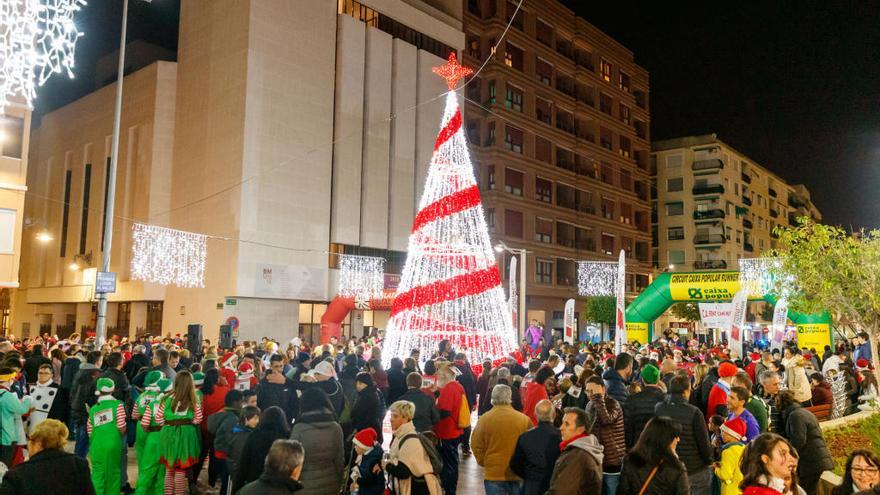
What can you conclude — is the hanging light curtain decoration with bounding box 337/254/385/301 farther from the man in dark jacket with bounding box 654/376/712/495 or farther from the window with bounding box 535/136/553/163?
the man in dark jacket with bounding box 654/376/712/495

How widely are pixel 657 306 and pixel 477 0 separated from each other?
85.1ft

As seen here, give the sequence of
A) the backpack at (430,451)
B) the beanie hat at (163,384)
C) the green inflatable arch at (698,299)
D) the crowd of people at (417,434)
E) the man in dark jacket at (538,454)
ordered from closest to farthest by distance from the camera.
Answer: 1. the crowd of people at (417,434)
2. the backpack at (430,451)
3. the man in dark jacket at (538,454)
4. the beanie hat at (163,384)
5. the green inflatable arch at (698,299)

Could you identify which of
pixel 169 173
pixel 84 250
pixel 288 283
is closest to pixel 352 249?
pixel 288 283

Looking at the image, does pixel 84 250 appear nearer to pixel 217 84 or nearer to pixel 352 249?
pixel 217 84

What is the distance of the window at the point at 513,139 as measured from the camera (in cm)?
4412

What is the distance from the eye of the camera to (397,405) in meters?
5.84

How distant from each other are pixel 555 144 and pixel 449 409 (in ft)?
135

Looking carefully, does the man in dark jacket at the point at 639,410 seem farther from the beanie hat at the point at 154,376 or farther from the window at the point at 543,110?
the window at the point at 543,110

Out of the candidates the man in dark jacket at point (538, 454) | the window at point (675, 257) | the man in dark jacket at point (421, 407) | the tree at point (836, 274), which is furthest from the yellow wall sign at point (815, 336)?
the window at point (675, 257)

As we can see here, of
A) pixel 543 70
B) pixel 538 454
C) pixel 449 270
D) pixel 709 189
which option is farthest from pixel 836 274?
pixel 709 189

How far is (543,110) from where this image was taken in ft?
156

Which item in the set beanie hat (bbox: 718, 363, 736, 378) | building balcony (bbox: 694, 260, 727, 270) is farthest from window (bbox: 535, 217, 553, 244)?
beanie hat (bbox: 718, 363, 736, 378)

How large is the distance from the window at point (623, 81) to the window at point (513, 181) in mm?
18298

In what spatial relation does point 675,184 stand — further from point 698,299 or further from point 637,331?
point 698,299
